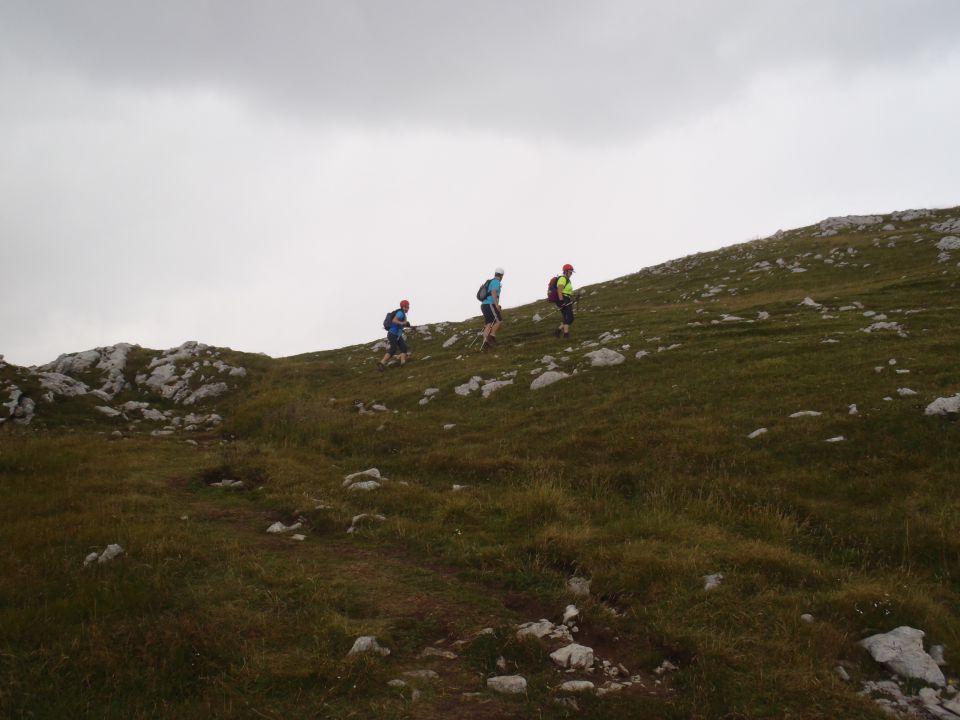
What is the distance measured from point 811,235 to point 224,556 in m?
50.4

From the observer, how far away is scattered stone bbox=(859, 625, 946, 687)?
537 cm

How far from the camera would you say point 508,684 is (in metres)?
5.47

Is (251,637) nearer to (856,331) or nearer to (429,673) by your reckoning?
(429,673)

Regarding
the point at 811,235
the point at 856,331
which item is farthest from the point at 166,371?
the point at 811,235

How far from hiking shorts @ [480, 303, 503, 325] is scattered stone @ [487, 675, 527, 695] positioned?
20.6 meters

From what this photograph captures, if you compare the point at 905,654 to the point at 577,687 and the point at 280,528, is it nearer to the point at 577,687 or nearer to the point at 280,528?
the point at 577,687

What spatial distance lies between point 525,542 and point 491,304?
1763 centimetres

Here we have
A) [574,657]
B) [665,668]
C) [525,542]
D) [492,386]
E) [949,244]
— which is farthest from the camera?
[949,244]

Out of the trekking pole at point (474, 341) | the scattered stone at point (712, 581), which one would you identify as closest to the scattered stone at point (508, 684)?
the scattered stone at point (712, 581)

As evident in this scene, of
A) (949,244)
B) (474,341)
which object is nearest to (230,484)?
(474,341)

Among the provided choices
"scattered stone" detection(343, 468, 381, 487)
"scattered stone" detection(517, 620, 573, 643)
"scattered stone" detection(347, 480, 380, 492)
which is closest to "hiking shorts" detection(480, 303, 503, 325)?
"scattered stone" detection(343, 468, 381, 487)

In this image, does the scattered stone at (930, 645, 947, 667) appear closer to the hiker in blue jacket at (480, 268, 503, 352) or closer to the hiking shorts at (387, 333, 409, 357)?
the hiker in blue jacket at (480, 268, 503, 352)

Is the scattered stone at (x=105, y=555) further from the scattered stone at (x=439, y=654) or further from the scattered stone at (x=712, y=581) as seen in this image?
the scattered stone at (x=712, y=581)

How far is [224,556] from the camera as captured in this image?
27.1 feet
